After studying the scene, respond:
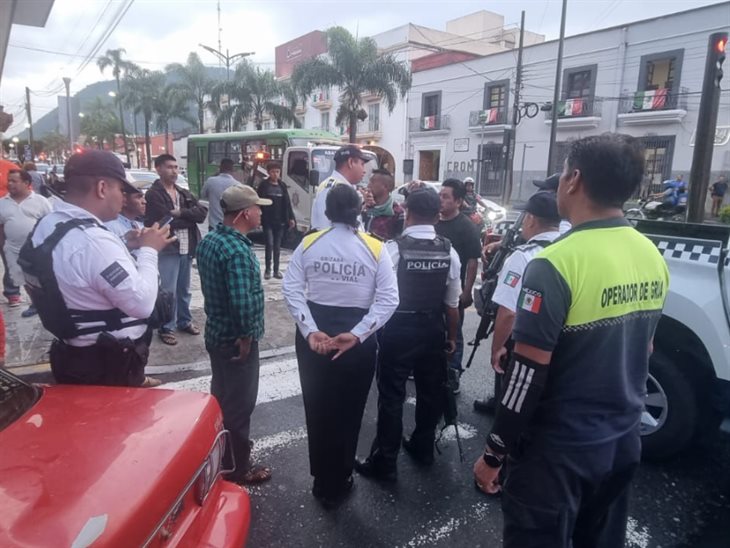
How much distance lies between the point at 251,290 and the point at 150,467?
1.39 metres

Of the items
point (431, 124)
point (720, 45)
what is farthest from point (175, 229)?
point (431, 124)

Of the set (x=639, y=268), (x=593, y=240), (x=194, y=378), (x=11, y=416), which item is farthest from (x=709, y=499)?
(x=194, y=378)

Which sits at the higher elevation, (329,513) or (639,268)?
(639,268)

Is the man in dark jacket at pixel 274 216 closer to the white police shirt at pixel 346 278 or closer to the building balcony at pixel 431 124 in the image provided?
the white police shirt at pixel 346 278

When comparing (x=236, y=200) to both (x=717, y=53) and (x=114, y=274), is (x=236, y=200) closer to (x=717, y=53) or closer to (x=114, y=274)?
(x=114, y=274)

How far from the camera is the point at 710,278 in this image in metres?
3.04

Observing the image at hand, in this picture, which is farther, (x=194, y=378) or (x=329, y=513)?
(x=194, y=378)

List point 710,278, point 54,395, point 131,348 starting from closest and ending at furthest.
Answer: point 54,395
point 131,348
point 710,278

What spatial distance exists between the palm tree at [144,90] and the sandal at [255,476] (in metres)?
47.1

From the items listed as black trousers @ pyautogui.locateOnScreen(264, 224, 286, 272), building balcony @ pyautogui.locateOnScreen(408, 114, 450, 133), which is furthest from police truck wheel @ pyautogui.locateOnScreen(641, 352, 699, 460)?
building balcony @ pyautogui.locateOnScreen(408, 114, 450, 133)

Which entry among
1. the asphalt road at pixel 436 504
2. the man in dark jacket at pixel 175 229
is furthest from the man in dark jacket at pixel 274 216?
the asphalt road at pixel 436 504

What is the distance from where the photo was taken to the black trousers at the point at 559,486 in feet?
5.69

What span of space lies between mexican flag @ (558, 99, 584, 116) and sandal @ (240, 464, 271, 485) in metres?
28.4

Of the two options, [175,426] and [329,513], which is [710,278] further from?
[175,426]
